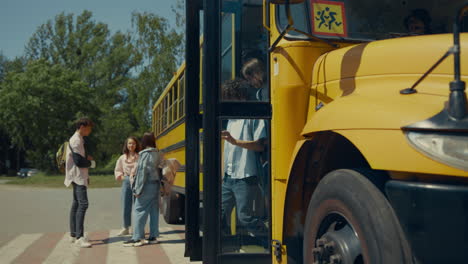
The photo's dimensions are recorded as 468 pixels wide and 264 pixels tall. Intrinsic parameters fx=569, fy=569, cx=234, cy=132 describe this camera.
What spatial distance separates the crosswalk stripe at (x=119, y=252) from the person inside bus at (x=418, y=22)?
3735 mm

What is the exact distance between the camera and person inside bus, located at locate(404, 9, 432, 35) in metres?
3.40

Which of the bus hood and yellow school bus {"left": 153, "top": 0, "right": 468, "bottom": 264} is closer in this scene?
yellow school bus {"left": 153, "top": 0, "right": 468, "bottom": 264}

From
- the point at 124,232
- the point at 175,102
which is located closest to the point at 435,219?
the point at 124,232

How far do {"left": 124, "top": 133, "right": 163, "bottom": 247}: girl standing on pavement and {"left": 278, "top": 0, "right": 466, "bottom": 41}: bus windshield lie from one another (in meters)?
4.07

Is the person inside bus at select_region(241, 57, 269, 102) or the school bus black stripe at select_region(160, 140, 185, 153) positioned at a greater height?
the person inside bus at select_region(241, 57, 269, 102)

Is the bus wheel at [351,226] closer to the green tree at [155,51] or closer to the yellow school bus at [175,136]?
the yellow school bus at [175,136]

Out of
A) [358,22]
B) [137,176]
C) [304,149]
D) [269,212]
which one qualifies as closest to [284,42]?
[358,22]

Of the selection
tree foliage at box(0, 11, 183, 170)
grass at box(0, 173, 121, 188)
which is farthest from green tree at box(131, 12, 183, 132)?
grass at box(0, 173, 121, 188)

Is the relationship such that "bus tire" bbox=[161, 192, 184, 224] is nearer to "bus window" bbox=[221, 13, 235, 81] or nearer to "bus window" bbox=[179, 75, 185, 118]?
"bus window" bbox=[179, 75, 185, 118]

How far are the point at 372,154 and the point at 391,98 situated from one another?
28 cm

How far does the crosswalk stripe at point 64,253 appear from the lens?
5906mm

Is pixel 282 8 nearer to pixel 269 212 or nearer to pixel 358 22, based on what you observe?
pixel 358 22

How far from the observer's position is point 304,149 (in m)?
3.02

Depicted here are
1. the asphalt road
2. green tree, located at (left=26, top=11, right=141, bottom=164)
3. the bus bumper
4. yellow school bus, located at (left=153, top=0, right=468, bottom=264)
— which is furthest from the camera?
green tree, located at (left=26, top=11, right=141, bottom=164)
